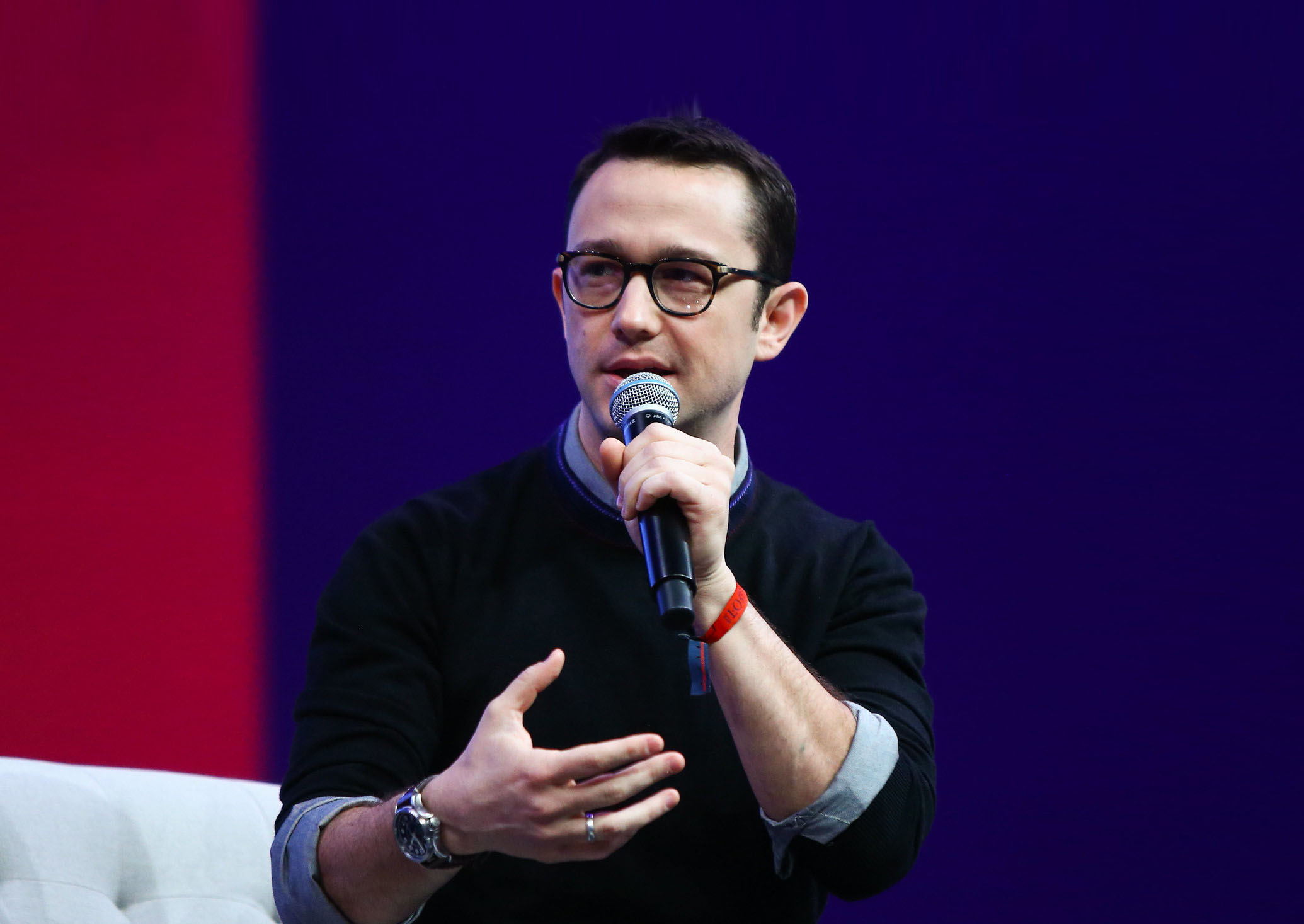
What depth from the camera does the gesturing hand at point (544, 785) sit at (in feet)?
3.24

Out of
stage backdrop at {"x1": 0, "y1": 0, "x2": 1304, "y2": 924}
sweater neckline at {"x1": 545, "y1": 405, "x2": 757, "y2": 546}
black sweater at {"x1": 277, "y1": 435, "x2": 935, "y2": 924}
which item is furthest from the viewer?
stage backdrop at {"x1": 0, "y1": 0, "x2": 1304, "y2": 924}

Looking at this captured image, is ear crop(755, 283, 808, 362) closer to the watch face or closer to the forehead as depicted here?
the forehead

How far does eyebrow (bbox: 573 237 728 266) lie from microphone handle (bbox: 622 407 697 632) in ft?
→ 1.57

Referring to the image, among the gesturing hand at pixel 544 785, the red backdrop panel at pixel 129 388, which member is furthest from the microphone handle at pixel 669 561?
the red backdrop panel at pixel 129 388

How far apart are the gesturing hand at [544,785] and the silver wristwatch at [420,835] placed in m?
0.05

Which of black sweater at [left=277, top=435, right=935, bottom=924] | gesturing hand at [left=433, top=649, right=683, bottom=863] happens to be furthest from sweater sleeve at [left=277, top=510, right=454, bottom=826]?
gesturing hand at [left=433, top=649, right=683, bottom=863]

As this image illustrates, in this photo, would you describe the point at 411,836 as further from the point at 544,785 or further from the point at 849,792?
the point at 849,792

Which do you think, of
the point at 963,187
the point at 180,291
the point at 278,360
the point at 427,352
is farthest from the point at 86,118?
the point at 963,187

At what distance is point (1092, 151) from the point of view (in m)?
2.21

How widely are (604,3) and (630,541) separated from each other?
3.98 ft

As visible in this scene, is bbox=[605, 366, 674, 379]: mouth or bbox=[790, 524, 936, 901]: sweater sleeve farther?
bbox=[605, 366, 674, 379]: mouth

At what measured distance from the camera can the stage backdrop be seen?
6.84ft

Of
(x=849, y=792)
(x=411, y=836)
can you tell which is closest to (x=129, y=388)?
(x=411, y=836)

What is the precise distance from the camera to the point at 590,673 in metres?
1.48
